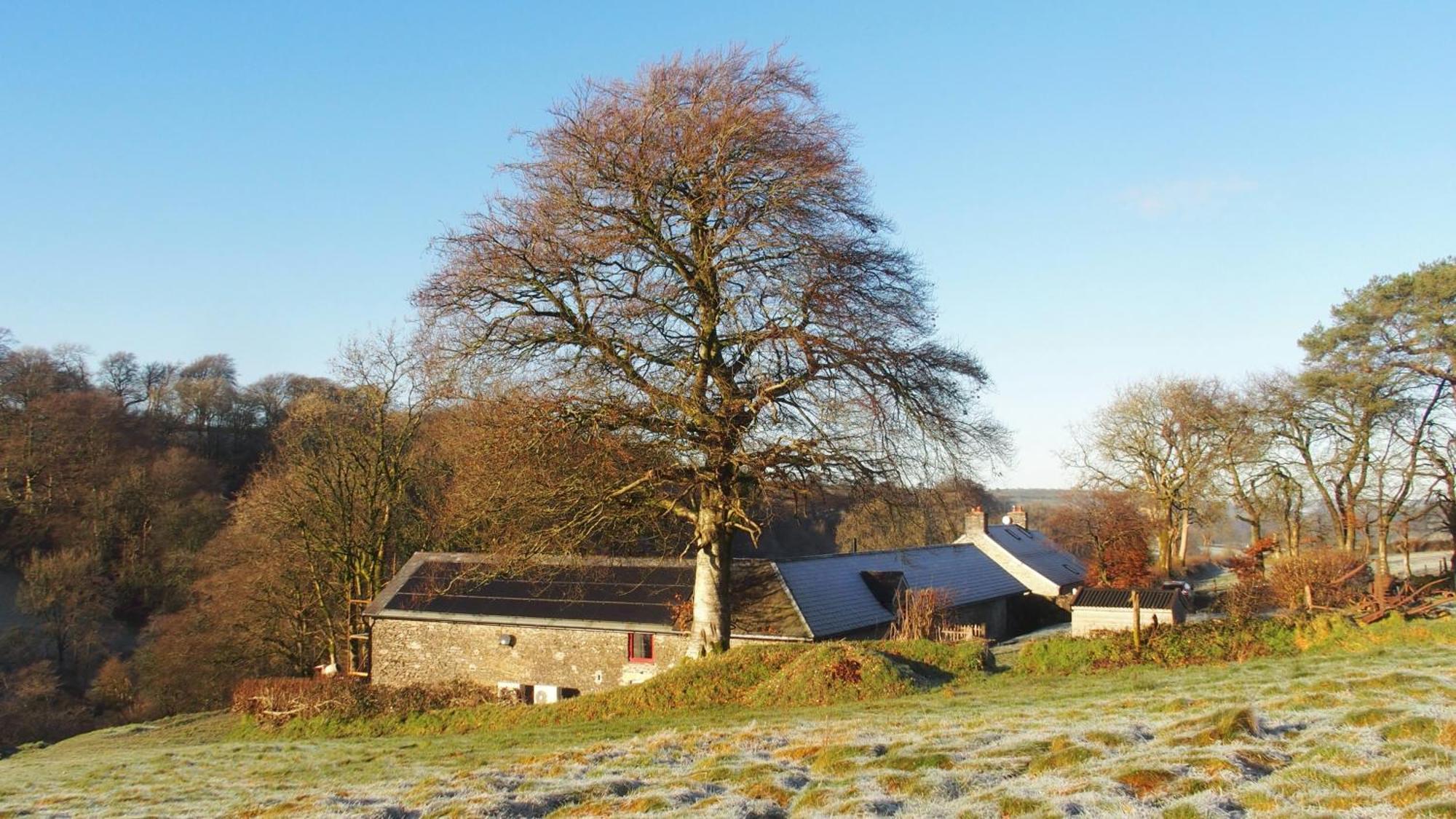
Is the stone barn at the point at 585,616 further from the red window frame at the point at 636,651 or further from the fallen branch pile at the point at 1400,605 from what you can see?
the fallen branch pile at the point at 1400,605

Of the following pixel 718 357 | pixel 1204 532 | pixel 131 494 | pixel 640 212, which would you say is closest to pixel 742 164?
pixel 640 212

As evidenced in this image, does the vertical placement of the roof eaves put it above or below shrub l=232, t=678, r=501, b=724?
above

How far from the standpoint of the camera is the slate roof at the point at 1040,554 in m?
42.8

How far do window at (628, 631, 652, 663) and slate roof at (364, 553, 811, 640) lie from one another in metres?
0.32

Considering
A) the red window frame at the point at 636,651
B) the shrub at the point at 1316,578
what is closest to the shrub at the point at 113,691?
the red window frame at the point at 636,651

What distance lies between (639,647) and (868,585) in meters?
8.01

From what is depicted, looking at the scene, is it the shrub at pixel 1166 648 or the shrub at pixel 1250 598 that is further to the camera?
the shrub at pixel 1250 598

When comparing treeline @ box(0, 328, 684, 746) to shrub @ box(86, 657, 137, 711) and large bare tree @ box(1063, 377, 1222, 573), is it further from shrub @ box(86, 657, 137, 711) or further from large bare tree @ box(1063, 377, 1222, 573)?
large bare tree @ box(1063, 377, 1222, 573)

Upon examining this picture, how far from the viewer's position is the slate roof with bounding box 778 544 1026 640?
2544cm

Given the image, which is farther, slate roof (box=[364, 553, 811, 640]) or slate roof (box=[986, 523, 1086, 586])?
slate roof (box=[986, 523, 1086, 586])

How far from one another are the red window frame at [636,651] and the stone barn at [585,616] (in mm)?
30

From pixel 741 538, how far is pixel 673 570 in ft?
85.2

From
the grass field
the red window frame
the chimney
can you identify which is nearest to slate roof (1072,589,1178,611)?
the grass field

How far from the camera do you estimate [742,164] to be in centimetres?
1748
